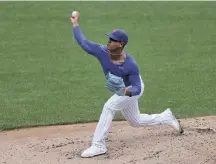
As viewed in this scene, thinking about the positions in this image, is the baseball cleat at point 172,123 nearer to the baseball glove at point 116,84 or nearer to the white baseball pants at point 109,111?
the white baseball pants at point 109,111

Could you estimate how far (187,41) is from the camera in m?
14.0

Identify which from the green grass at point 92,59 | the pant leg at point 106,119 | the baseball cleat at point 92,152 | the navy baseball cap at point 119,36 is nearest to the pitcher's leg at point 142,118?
the pant leg at point 106,119

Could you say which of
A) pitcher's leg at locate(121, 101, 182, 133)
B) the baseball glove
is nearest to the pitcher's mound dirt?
pitcher's leg at locate(121, 101, 182, 133)

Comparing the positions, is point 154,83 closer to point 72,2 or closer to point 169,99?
point 169,99

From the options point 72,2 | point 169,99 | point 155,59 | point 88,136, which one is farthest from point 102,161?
point 72,2

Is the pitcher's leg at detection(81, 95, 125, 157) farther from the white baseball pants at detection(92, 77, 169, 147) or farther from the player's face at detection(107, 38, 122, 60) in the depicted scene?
the player's face at detection(107, 38, 122, 60)

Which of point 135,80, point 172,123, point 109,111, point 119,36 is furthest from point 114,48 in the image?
point 172,123

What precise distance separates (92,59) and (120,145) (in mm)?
5491

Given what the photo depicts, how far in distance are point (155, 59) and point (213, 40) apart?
8.66ft

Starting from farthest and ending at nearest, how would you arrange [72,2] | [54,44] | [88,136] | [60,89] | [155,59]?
[72,2], [54,44], [155,59], [60,89], [88,136]

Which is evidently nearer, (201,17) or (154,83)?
(154,83)

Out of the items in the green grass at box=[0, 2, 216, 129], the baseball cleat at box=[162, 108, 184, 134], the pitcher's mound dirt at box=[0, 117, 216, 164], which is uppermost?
the green grass at box=[0, 2, 216, 129]

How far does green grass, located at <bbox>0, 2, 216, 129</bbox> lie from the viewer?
8.97 metres

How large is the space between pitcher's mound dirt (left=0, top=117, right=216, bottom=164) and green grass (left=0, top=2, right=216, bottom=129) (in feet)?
2.06
